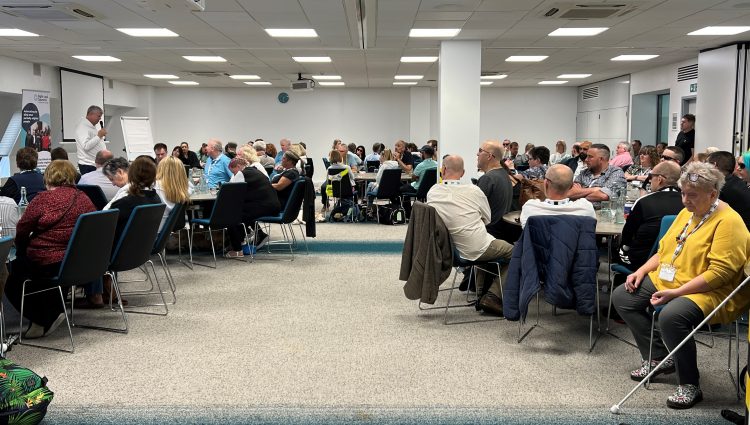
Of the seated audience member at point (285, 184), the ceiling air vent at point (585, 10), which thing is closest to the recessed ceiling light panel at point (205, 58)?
the seated audience member at point (285, 184)

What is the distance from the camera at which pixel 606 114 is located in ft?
59.4

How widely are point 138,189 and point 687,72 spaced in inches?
461

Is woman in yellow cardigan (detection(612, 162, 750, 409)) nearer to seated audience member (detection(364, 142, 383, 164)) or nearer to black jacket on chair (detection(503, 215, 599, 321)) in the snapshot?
black jacket on chair (detection(503, 215, 599, 321))

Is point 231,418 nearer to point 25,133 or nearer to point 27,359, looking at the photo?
point 27,359

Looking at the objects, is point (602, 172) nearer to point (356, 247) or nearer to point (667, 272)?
point (667, 272)

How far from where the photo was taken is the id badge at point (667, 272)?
11.7 ft

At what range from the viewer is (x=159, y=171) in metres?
6.62

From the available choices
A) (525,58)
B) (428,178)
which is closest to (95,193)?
(428,178)

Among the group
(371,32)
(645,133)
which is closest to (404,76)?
(645,133)

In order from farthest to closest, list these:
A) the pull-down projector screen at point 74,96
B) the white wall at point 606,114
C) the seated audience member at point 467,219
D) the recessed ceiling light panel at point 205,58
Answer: the white wall at point 606,114, the pull-down projector screen at point 74,96, the recessed ceiling light panel at point 205,58, the seated audience member at point 467,219

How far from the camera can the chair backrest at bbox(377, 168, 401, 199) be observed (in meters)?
10.5

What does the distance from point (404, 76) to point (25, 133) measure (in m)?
8.76

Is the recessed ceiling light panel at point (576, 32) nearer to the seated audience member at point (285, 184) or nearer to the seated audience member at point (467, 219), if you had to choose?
the seated audience member at point (285, 184)

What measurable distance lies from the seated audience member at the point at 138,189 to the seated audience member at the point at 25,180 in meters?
1.42
